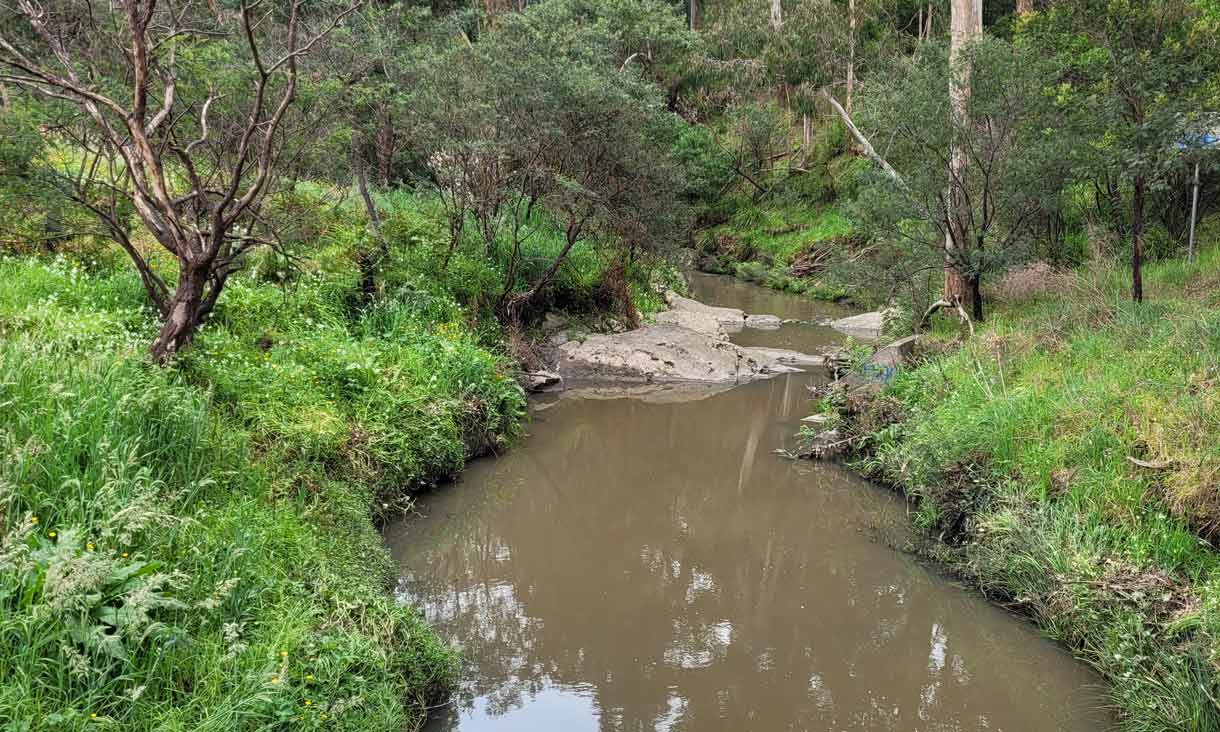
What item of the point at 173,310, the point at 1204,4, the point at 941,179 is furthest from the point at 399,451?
the point at 1204,4

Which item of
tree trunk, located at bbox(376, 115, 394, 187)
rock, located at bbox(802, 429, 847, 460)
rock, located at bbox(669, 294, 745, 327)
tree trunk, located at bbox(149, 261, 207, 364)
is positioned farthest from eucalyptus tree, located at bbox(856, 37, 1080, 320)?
tree trunk, located at bbox(149, 261, 207, 364)

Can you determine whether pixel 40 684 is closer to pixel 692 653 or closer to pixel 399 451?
pixel 692 653

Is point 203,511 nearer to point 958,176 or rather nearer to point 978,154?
point 958,176

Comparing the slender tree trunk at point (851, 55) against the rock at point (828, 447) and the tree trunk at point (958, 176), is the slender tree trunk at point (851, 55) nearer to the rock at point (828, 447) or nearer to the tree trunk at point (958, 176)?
the tree trunk at point (958, 176)

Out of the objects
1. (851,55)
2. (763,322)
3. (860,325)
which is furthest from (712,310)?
(851,55)

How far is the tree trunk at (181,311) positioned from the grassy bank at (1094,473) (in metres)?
5.93

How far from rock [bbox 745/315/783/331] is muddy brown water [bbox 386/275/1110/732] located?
28.7 ft

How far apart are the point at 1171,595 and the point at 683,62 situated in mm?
26023

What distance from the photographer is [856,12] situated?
26.5m

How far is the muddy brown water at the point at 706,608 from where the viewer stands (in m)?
4.85

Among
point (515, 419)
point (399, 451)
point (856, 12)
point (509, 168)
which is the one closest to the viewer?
point (399, 451)

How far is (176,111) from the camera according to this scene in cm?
833

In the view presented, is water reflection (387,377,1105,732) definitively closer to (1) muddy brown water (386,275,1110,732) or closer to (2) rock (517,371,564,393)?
(1) muddy brown water (386,275,1110,732)

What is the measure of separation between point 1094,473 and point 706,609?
290cm
